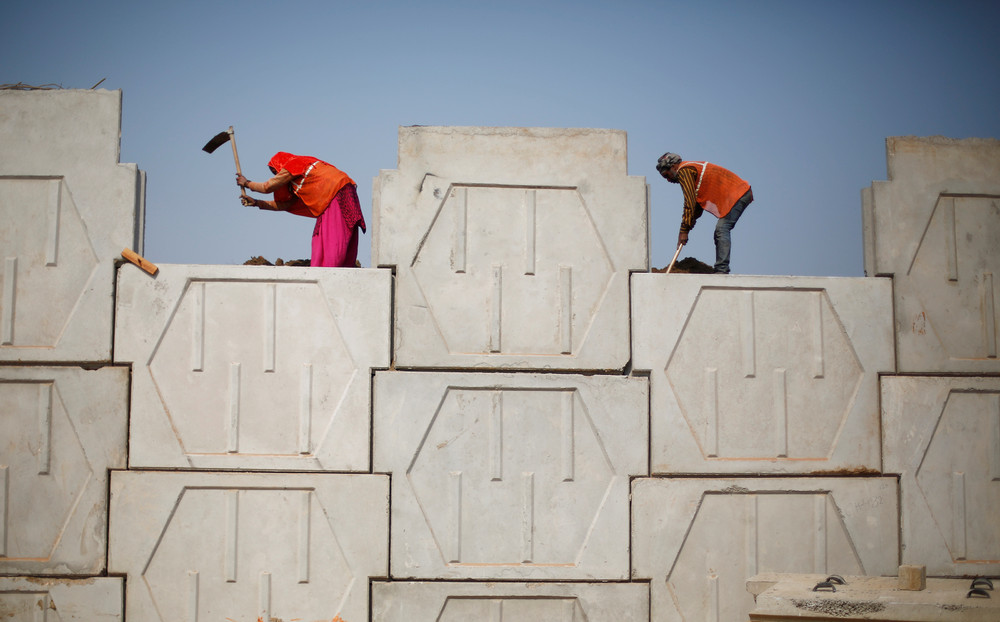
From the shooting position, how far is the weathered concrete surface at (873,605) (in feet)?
17.1

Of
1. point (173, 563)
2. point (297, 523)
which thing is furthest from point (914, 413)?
point (173, 563)

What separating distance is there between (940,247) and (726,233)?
1.60 m

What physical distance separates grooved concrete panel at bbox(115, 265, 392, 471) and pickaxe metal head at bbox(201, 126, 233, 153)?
4.17 ft

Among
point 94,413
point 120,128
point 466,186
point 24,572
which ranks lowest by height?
point 24,572

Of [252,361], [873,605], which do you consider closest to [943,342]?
[873,605]

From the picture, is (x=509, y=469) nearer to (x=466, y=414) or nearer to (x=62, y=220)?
(x=466, y=414)

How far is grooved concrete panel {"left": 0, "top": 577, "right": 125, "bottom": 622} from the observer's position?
20.3ft

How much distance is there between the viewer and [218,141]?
7.19 m

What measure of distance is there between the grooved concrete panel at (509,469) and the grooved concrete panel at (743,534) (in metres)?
0.27

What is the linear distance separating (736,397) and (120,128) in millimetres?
4970

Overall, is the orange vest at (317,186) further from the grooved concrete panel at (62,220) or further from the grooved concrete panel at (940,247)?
the grooved concrete panel at (940,247)

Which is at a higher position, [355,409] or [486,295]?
[486,295]

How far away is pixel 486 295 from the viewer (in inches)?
256

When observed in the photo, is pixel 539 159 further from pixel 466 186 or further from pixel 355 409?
pixel 355 409
